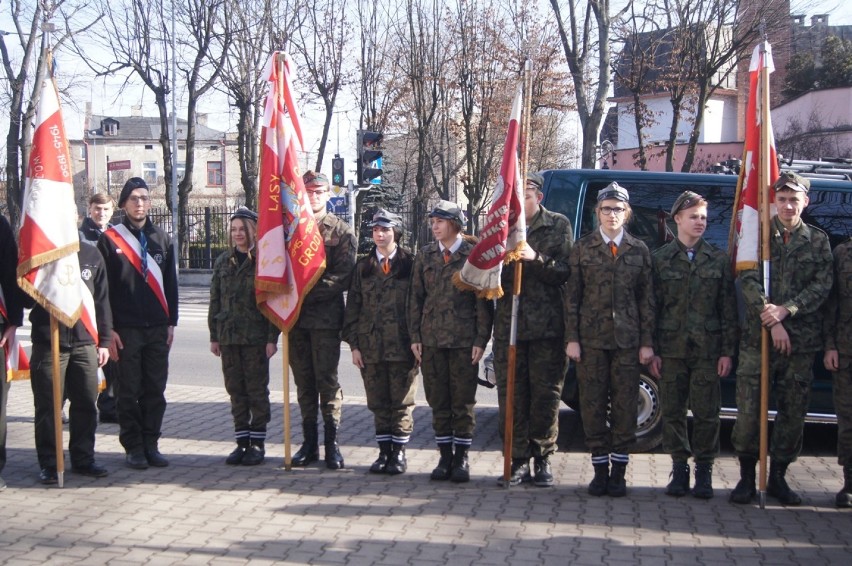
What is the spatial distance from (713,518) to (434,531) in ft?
5.71

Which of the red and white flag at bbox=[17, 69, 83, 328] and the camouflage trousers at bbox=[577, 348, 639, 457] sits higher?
the red and white flag at bbox=[17, 69, 83, 328]

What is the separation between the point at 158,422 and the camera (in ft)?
22.6

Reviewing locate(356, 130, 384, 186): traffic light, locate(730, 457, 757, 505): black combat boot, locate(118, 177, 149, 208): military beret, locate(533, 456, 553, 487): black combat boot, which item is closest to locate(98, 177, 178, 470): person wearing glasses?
locate(118, 177, 149, 208): military beret

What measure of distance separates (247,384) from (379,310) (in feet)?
3.83

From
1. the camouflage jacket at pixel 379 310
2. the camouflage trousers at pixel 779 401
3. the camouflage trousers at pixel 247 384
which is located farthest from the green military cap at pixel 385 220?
the camouflage trousers at pixel 779 401

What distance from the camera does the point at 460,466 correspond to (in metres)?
6.42

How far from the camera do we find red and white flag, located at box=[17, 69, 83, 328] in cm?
619

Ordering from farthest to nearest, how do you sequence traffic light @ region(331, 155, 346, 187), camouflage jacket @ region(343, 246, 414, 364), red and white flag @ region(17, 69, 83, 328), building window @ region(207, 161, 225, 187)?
building window @ region(207, 161, 225, 187) → traffic light @ region(331, 155, 346, 187) → camouflage jacket @ region(343, 246, 414, 364) → red and white flag @ region(17, 69, 83, 328)

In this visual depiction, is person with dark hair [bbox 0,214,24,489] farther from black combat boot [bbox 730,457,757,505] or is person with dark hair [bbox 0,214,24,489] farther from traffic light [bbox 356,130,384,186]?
traffic light [bbox 356,130,384,186]

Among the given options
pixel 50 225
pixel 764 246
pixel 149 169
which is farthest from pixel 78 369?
pixel 149 169

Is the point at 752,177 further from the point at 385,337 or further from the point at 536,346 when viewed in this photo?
the point at 385,337

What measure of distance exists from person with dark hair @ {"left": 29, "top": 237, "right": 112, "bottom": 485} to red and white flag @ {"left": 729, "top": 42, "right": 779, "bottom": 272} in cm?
441

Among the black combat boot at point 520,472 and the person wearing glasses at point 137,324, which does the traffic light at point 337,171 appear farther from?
the black combat boot at point 520,472

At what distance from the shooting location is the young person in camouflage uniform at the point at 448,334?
20.8 feet
